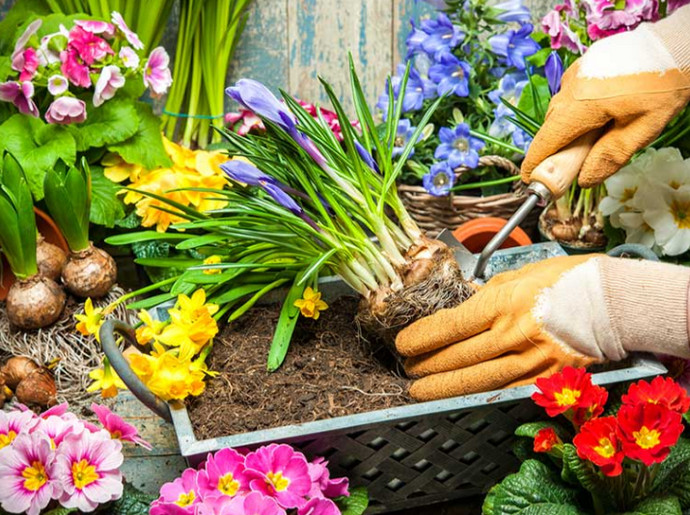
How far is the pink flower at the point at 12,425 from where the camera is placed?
3.48 ft

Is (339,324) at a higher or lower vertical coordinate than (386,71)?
lower

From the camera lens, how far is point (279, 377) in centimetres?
124

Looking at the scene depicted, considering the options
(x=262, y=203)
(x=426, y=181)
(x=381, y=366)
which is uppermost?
(x=262, y=203)

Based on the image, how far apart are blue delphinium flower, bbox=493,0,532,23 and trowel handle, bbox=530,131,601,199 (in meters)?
0.60

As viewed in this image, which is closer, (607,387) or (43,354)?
(607,387)

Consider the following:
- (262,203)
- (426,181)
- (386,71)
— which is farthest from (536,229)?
(262,203)

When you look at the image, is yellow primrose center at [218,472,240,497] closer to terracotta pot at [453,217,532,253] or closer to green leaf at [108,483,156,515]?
green leaf at [108,483,156,515]

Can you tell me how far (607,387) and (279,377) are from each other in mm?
475

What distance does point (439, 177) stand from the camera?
171 centimetres

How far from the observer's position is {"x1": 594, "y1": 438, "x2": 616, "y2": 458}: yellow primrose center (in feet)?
3.14

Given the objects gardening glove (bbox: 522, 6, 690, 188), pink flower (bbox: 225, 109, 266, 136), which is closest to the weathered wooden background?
pink flower (bbox: 225, 109, 266, 136)

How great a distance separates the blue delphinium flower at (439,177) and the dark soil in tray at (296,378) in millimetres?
393

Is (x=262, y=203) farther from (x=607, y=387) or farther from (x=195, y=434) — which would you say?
(x=607, y=387)

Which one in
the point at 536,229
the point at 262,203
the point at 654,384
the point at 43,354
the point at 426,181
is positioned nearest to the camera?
the point at 654,384
